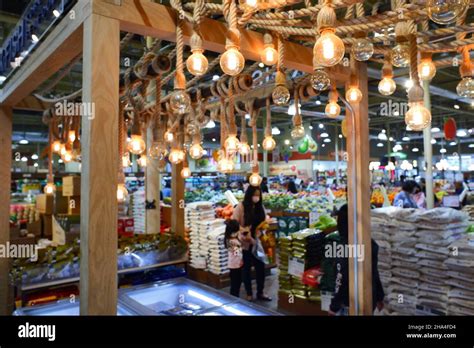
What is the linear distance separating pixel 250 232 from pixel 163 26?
3759 millimetres

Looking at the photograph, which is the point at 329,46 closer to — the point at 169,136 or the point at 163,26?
the point at 163,26

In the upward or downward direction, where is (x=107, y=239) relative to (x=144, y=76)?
downward

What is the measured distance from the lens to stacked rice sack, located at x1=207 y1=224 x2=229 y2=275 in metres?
5.62

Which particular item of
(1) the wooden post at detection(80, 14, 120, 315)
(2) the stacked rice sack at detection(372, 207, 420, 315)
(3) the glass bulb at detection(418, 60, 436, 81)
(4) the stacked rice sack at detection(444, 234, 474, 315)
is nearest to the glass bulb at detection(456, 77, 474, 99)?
(3) the glass bulb at detection(418, 60, 436, 81)

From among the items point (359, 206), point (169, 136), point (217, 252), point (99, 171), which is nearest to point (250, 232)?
point (217, 252)

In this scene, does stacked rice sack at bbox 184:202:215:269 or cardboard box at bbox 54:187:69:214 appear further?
cardboard box at bbox 54:187:69:214

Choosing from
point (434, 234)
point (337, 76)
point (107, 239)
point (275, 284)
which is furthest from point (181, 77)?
point (275, 284)

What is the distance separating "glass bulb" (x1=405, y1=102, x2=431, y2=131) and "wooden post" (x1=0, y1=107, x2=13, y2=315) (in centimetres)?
356

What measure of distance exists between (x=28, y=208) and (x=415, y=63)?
716 centimetres

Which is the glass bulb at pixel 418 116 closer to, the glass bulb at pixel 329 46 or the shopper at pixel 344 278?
the glass bulb at pixel 329 46

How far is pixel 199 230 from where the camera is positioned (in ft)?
19.5

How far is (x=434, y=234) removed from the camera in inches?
143

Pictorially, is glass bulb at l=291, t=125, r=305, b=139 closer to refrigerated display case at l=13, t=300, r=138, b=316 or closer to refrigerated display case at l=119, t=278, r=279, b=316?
refrigerated display case at l=119, t=278, r=279, b=316
